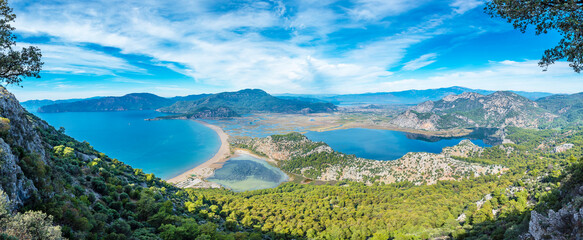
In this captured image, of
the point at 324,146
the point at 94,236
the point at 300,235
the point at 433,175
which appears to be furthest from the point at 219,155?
the point at 94,236

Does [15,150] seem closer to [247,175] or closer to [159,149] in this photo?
[247,175]

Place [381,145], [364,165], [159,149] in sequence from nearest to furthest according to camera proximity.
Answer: [364,165], [159,149], [381,145]

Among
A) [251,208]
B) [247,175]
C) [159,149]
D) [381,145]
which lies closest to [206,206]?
[251,208]

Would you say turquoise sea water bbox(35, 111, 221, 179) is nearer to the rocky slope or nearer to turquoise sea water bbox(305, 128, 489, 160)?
the rocky slope

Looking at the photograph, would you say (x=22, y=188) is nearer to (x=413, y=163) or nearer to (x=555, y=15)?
(x=555, y=15)

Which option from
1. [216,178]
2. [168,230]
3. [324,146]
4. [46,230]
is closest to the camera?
[46,230]

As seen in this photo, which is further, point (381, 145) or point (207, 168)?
point (381, 145)

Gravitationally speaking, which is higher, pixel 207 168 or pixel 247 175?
pixel 207 168
